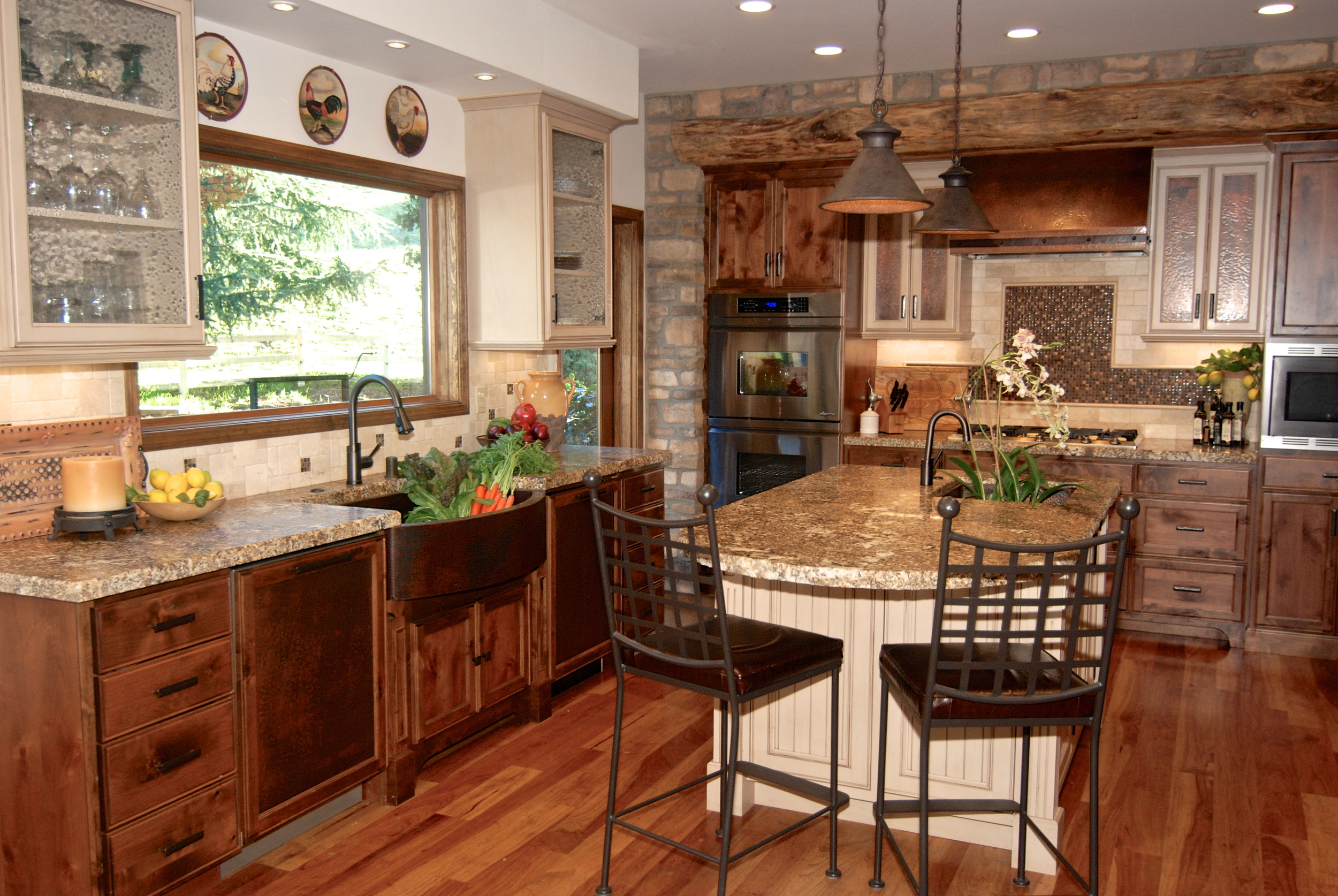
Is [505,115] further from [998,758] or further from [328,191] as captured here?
[998,758]

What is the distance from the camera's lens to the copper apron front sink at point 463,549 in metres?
3.22

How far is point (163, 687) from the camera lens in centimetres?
252

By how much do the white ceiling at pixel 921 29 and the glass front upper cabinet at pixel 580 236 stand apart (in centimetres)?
52

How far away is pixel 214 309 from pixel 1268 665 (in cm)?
456

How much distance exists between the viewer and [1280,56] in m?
4.81

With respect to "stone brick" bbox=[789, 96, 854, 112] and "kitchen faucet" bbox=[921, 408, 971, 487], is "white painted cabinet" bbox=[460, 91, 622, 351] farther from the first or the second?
"kitchen faucet" bbox=[921, 408, 971, 487]

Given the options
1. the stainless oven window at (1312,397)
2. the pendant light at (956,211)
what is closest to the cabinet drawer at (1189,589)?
the stainless oven window at (1312,397)

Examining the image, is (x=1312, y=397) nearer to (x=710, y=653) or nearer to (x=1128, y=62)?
(x=1128, y=62)

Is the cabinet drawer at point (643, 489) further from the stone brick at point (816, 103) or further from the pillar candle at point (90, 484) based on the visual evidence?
the stone brick at point (816, 103)

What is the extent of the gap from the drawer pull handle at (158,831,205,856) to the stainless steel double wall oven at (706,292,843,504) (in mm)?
3671

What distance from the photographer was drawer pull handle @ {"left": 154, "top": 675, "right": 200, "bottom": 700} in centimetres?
251

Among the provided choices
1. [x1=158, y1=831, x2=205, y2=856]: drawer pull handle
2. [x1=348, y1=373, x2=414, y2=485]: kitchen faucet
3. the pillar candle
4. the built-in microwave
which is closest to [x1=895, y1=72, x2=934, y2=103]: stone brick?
the built-in microwave

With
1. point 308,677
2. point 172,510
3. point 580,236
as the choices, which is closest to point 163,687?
point 308,677

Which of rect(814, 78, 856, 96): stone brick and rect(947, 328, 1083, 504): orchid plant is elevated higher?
rect(814, 78, 856, 96): stone brick
